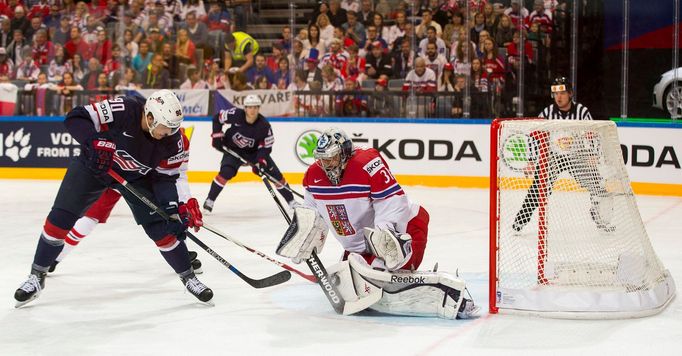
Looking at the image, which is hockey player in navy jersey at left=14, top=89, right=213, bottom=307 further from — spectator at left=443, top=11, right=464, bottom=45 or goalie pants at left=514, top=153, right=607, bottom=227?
spectator at left=443, top=11, right=464, bottom=45

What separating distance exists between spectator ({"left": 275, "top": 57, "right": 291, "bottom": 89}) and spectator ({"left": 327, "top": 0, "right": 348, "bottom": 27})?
660 millimetres

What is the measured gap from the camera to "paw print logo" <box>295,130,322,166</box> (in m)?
10.1

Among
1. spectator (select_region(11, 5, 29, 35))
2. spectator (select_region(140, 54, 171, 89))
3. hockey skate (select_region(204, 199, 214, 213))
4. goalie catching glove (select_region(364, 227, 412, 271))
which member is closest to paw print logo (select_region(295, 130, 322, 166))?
spectator (select_region(140, 54, 171, 89))

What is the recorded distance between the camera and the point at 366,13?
10.4 m

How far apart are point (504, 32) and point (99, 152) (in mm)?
6120

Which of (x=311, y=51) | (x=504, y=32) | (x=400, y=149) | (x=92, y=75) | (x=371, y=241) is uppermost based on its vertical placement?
(x=504, y=32)

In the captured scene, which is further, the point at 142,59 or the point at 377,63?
the point at 142,59

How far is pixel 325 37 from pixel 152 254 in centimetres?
491

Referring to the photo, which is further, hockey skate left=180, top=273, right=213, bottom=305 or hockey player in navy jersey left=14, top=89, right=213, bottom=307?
hockey skate left=180, top=273, right=213, bottom=305

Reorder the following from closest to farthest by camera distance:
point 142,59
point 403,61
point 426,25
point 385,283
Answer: point 385,283 → point 426,25 → point 403,61 → point 142,59

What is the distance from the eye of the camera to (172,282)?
5.18 meters

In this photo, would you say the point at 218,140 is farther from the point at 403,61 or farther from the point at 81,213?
the point at 81,213

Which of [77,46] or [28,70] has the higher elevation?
[77,46]

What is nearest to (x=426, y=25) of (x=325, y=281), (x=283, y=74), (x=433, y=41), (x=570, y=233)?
(x=433, y=41)
